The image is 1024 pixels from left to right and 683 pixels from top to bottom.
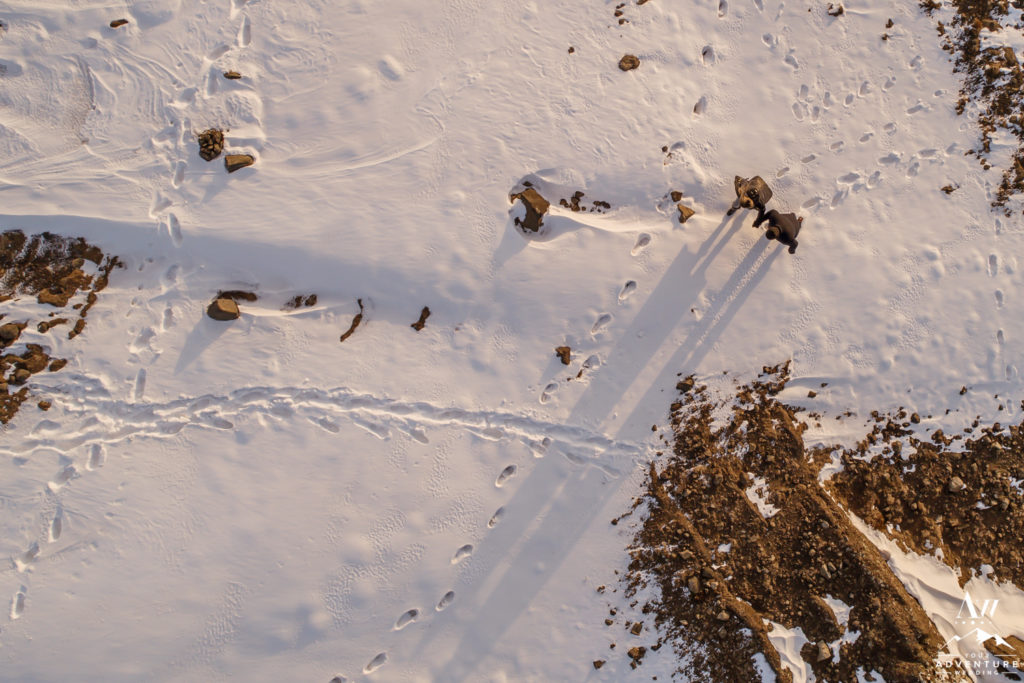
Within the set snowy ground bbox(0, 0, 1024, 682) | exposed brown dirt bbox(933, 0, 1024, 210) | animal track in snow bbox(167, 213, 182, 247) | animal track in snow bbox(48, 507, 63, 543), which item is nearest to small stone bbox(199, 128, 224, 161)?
snowy ground bbox(0, 0, 1024, 682)

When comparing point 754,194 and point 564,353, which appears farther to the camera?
point 564,353

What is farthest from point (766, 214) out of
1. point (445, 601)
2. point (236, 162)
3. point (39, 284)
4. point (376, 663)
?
point (39, 284)

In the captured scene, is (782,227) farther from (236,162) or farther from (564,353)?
(236,162)

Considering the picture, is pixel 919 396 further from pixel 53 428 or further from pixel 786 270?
pixel 53 428

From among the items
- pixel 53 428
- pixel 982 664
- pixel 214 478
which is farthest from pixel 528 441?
pixel 982 664

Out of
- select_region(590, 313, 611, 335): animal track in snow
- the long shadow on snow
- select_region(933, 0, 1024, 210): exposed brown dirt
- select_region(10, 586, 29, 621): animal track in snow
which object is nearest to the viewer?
select_region(10, 586, 29, 621): animal track in snow

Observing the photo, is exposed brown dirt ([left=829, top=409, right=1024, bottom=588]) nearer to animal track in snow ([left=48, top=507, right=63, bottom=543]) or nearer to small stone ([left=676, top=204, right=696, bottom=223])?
small stone ([left=676, top=204, right=696, bottom=223])
